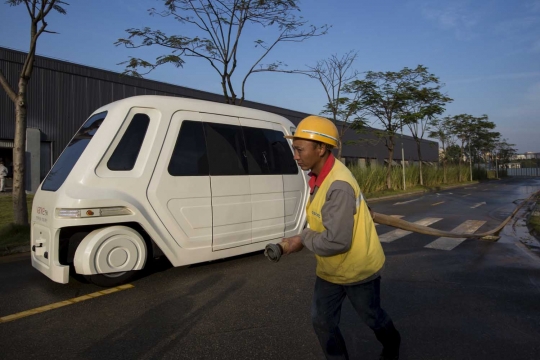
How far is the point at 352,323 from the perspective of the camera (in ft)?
12.5

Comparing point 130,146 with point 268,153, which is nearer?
point 130,146

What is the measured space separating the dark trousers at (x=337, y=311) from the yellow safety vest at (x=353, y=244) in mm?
87

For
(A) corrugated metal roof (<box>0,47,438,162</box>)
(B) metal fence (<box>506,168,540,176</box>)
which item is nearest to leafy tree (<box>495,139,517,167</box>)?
(B) metal fence (<box>506,168,540,176</box>)

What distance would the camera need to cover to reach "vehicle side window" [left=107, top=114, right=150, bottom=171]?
478 centimetres

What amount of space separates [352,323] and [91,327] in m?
2.43

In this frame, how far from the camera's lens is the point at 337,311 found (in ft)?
8.09

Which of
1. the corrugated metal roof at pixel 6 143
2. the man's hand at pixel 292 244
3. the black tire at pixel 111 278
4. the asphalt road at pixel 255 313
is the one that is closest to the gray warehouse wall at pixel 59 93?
the corrugated metal roof at pixel 6 143

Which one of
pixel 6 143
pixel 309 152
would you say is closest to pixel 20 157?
pixel 309 152

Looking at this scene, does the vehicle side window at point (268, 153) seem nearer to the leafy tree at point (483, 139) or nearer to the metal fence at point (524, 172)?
the leafy tree at point (483, 139)

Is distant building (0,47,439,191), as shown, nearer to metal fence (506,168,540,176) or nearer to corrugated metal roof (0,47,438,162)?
corrugated metal roof (0,47,438,162)

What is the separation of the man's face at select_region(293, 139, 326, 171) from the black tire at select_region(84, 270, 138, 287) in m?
3.45

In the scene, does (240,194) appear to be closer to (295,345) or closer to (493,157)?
(295,345)

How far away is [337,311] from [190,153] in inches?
134

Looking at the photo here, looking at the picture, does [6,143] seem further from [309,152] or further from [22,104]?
[309,152]
